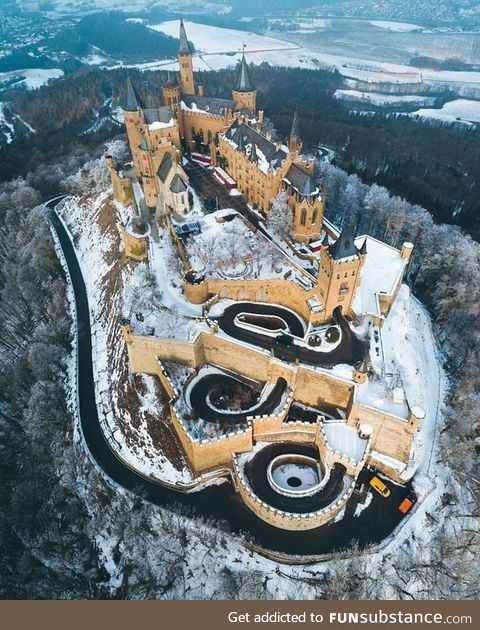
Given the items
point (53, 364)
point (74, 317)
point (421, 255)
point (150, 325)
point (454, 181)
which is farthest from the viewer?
point (454, 181)

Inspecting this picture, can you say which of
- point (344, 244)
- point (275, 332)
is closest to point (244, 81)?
point (344, 244)

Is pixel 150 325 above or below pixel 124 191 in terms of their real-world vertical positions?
below

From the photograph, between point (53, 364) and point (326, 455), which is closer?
point (326, 455)

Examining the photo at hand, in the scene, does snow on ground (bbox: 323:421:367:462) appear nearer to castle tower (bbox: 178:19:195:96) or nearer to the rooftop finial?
the rooftop finial

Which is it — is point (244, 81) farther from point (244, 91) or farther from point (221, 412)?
point (221, 412)

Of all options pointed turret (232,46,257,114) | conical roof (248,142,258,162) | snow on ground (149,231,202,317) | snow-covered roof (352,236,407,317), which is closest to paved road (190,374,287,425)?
snow on ground (149,231,202,317)
